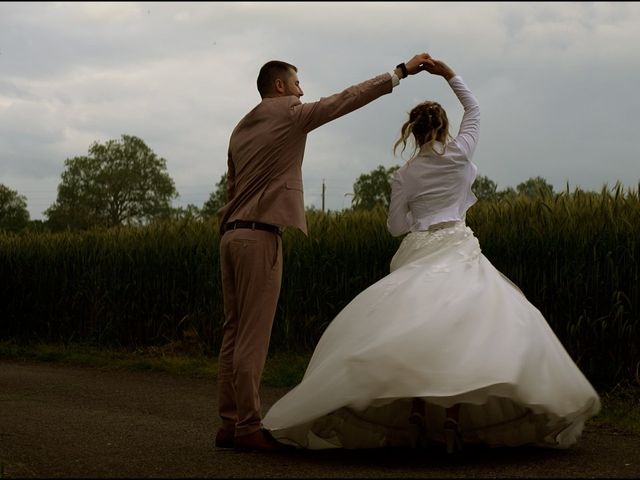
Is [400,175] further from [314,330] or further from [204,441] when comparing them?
[314,330]

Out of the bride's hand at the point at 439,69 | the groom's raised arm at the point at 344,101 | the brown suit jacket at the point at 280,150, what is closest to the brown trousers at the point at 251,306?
the brown suit jacket at the point at 280,150

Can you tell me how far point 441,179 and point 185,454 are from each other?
2.24 meters

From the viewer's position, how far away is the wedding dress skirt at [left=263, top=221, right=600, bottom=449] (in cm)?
470

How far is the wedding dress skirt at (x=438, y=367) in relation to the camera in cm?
470

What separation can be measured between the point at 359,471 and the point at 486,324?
104cm

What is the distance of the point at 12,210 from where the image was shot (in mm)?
73000

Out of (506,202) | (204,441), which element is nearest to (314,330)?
(506,202)

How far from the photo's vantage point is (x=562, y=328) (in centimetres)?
909

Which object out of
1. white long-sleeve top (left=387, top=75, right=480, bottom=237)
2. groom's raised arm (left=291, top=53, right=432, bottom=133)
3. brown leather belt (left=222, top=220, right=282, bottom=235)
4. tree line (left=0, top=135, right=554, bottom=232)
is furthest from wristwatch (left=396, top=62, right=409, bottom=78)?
tree line (left=0, top=135, right=554, bottom=232)

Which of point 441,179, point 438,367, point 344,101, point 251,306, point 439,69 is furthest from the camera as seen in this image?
point 439,69

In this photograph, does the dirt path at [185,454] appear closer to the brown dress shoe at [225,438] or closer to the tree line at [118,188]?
the brown dress shoe at [225,438]

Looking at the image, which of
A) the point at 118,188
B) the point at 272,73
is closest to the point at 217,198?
the point at 118,188

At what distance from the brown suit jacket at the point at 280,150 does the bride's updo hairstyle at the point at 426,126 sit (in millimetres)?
370

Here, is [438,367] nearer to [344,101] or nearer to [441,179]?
[441,179]
